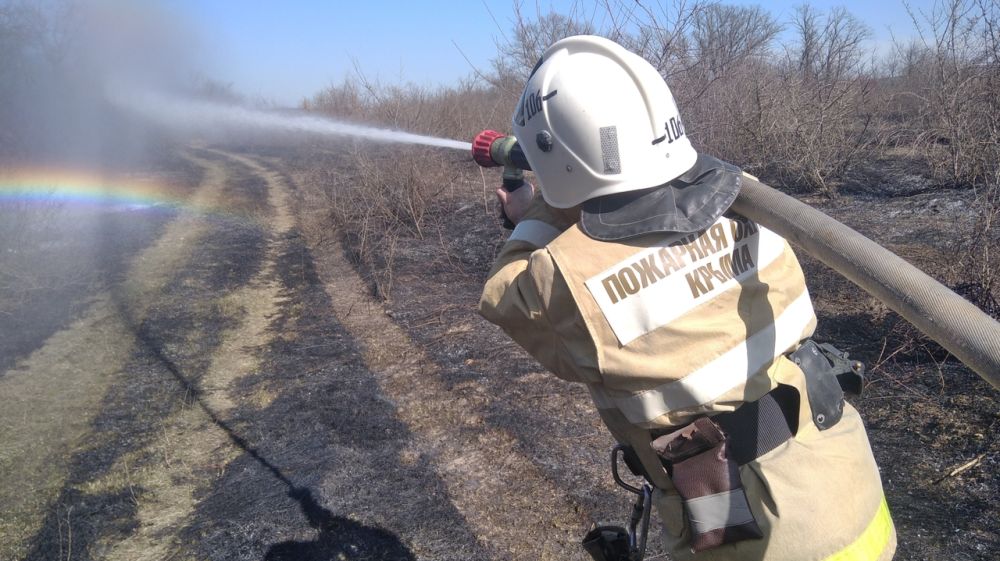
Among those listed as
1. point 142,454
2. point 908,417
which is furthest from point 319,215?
point 908,417

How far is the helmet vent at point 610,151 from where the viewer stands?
1.57 metres

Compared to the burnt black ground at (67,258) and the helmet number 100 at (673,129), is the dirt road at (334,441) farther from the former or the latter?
the helmet number 100 at (673,129)

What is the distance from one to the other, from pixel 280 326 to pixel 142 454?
2.67 meters

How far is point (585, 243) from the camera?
141cm

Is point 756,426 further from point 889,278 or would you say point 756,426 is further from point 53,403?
point 53,403

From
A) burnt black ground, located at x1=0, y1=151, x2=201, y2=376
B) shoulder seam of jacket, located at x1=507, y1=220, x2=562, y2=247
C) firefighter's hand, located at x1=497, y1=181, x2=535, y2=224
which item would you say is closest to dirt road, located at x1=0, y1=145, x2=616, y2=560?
burnt black ground, located at x1=0, y1=151, x2=201, y2=376

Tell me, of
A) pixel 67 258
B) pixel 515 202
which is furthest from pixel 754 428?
pixel 67 258

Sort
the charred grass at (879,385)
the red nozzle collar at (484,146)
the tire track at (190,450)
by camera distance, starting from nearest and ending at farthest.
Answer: the red nozzle collar at (484,146)
the charred grass at (879,385)
the tire track at (190,450)

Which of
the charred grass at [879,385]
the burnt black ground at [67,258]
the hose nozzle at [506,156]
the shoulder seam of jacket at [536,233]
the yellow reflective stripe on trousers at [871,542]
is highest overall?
the hose nozzle at [506,156]

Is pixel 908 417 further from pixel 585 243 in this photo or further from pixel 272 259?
pixel 272 259

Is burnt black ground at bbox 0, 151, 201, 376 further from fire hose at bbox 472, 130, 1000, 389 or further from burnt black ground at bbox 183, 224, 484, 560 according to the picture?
fire hose at bbox 472, 130, 1000, 389

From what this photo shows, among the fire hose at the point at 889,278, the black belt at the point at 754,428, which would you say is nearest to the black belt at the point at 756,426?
the black belt at the point at 754,428

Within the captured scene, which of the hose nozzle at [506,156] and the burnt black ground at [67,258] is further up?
the hose nozzle at [506,156]

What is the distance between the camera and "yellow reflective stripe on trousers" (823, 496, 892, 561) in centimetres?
141
